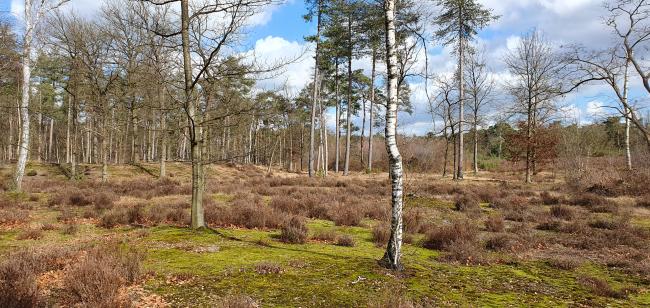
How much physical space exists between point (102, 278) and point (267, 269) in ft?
6.81

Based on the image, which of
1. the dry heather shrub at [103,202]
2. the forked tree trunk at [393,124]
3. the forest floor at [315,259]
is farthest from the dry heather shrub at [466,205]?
the dry heather shrub at [103,202]

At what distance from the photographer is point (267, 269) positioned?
5.34 metres

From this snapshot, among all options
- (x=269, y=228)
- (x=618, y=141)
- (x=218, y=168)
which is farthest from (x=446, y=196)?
(x=618, y=141)

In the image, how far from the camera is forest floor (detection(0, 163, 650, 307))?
434 cm

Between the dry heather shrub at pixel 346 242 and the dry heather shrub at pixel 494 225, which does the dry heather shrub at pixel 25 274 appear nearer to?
the dry heather shrub at pixel 346 242

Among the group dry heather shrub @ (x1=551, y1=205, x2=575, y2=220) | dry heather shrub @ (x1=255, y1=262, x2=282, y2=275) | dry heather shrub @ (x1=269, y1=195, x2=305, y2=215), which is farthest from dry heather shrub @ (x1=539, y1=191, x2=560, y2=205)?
dry heather shrub @ (x1=255, y1=262, x2=282, y2=275)

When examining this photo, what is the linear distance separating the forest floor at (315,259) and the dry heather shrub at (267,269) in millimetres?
14

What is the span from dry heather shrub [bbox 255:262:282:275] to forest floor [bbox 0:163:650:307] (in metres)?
0.01

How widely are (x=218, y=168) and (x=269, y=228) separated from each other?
2770 cm

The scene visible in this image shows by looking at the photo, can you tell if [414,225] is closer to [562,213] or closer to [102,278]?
[562,213]

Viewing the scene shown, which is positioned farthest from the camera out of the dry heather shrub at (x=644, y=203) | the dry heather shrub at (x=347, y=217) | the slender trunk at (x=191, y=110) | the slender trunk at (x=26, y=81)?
the slender trunk at (x=26, y=81)

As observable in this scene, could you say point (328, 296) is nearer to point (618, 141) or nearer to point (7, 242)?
point (7, 242)

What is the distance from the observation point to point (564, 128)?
109 feet

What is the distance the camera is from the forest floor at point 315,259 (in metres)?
4.34
